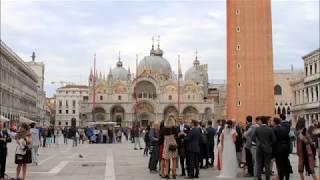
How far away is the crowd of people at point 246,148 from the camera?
1192 centimetres

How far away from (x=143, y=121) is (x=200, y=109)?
11.3 m

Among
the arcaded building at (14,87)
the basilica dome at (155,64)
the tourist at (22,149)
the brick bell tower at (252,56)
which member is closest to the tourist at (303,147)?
the tourist at (22,149)

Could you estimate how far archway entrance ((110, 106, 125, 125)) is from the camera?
324ft

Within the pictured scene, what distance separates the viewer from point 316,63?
60188 mm

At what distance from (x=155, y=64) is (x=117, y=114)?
16.7 meters

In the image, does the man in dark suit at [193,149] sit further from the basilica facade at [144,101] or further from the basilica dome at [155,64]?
the basilica dome at [155,64]

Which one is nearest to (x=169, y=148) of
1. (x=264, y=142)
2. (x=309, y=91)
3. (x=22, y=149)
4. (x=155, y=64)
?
(x=264, y=142)

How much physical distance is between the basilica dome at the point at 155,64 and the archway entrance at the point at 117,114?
11029 millimetres

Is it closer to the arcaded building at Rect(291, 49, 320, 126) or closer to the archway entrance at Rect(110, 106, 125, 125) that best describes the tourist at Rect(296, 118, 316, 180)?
the arcaded building at Rect(291, 49, 320, 126)

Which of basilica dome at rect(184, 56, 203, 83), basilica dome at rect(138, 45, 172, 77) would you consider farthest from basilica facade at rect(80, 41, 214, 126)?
basilica dome at rect(184, 56, 203, 83)

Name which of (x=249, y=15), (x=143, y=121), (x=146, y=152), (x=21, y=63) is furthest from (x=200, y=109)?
(x=146, y=152)

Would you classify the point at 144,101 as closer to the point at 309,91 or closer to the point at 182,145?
the point at 309,91

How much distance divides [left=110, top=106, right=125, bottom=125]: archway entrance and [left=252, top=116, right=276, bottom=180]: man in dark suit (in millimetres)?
86553

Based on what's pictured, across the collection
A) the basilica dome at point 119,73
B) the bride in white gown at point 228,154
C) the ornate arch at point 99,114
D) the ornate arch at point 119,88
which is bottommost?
the bride in white gown at point 228,154
